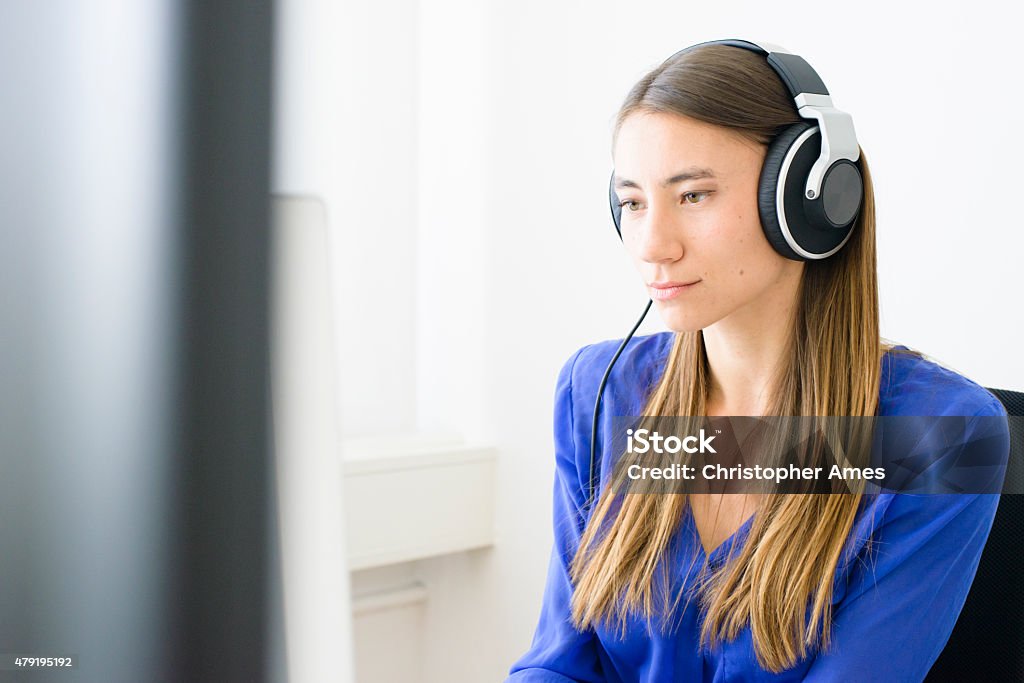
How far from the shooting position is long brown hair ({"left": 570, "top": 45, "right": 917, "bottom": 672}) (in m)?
0.90

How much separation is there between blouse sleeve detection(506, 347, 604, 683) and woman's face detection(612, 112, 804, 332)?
25 centimetres

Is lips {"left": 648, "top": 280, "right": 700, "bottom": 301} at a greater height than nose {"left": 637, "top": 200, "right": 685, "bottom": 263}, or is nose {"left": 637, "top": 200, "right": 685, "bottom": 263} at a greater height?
nose {"left": 637, "top": 200, "right": 685, "bottom": 263}

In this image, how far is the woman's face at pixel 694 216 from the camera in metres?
0.91

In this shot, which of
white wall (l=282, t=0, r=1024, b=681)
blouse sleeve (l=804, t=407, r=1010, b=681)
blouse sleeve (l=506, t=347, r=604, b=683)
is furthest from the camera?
white wall (l=282, t=0, r=1024, b=681)

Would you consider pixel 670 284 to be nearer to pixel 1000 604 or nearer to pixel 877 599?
pixel 877 599

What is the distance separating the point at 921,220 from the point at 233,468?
1290 millimetres

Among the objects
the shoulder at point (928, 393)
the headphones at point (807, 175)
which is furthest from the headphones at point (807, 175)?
the shoulder at point (928, 393)

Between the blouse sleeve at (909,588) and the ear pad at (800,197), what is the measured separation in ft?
0.86

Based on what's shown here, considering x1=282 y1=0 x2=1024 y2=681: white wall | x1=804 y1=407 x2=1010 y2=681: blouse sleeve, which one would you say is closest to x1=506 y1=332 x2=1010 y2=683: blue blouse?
x1=804 y1=407 x2=1010 y2=681: blouse sleeve

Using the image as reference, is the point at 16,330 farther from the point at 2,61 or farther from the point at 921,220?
the point at 921,220

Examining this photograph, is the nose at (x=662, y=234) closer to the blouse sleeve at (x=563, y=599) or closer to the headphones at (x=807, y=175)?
the headphones at (x=807, y=175)

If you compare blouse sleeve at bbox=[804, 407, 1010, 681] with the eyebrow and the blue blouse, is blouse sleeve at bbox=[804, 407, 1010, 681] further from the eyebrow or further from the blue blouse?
the eyebrow

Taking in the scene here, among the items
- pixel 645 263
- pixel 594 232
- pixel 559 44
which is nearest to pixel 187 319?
pixel 645 263

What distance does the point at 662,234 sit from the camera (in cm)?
92
